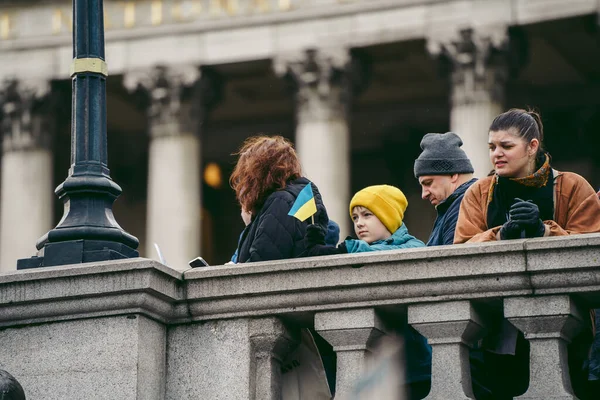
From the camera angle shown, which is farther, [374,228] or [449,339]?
[374,228]

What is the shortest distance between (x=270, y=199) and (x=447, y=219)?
1209 mm

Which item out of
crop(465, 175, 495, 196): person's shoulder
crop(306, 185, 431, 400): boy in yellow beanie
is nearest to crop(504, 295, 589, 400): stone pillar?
crop(465, 175, 495, 196): person's shoulder

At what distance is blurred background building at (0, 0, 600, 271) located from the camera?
4491cm

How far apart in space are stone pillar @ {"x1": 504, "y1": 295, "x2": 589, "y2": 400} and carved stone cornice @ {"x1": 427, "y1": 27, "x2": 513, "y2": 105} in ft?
112

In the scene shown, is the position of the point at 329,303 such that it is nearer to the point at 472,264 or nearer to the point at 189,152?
the point at 472,264

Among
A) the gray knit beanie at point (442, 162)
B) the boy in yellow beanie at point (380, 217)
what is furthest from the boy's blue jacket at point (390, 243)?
the gray knit beanie at point (442, 162)

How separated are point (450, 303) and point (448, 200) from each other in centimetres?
252

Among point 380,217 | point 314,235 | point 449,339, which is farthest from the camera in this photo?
point 380,217

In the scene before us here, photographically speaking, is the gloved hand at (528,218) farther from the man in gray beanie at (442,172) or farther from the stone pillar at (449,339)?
the man in gray beanie at (442,172)

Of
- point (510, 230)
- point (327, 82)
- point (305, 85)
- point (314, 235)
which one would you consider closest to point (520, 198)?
point (510, 230)

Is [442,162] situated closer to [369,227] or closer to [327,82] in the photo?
[369,227]

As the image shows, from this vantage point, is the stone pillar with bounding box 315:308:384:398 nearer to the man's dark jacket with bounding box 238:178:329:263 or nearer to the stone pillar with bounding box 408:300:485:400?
the stone pillar with bounding box 408:300:485:400

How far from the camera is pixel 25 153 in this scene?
1944 inches

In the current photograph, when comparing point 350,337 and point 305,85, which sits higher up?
point 305,85
